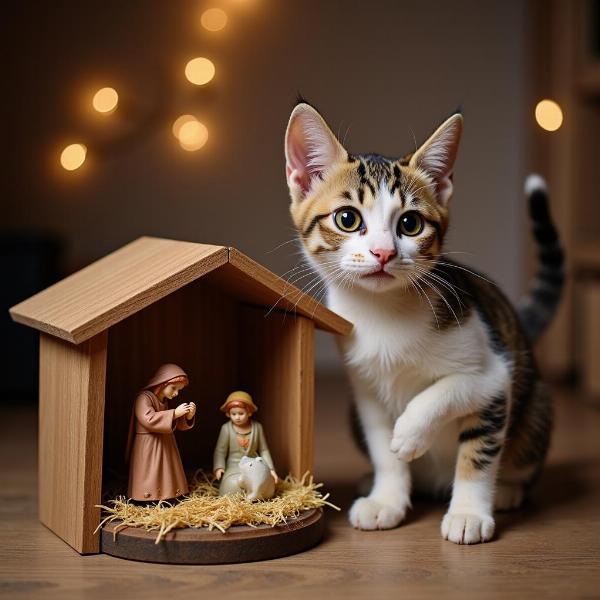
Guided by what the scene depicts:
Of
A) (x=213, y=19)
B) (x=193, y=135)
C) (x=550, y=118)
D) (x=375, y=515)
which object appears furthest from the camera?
(x=213, y=19)

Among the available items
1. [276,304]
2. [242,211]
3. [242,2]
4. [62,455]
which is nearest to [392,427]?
[276,304]

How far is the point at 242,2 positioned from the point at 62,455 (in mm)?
2045

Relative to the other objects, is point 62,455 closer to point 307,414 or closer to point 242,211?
point 307,414

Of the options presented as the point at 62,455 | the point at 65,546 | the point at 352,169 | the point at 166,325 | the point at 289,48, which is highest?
the point at 289,48

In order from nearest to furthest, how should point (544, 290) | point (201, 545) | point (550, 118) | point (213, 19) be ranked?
point (201, 545), point (544, 290), point (550, 118), point (213, 19)

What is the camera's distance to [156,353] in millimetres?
1656

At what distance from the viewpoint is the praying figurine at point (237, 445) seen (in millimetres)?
1442

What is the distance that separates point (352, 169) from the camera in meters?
1.47

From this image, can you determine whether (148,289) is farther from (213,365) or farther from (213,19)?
(213,19)

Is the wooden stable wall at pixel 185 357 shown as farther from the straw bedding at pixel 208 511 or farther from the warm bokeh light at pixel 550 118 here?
the warm bokeh light at pixel 550 118

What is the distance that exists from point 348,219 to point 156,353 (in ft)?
1.46

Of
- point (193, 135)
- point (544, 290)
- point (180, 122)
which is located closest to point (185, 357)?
point (544, 290)

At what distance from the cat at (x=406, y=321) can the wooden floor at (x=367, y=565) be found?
58 millimetres

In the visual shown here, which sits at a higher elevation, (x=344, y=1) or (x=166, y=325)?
(x=344, y=1)
